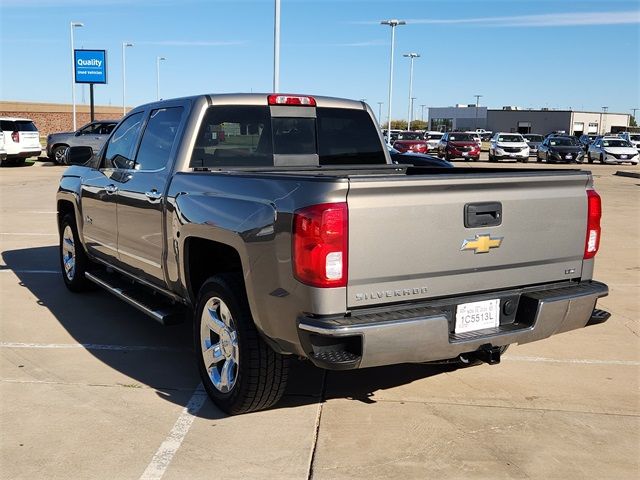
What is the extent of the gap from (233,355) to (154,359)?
4.50 ft

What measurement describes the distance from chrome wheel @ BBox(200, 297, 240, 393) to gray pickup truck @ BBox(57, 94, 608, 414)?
12 mm

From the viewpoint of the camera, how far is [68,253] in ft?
24.9

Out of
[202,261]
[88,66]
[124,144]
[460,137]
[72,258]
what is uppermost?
[88,66]

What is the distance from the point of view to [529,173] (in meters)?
4.23

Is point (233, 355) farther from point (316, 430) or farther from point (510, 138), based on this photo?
point (510, 138)

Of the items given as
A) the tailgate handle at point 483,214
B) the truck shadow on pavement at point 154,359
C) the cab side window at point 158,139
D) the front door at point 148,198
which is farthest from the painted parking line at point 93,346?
the tailgate handle at point 483,214

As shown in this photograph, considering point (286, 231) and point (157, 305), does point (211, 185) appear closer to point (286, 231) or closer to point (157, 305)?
point (286, 231)

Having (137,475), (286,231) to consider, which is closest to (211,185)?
(286,231)

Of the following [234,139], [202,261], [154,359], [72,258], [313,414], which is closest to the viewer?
[313,414]

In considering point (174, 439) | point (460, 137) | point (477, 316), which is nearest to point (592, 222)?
point (477, 316)

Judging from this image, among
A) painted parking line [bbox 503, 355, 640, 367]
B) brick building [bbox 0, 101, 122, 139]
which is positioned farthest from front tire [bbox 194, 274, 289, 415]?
brick building [bbox 0, 101, 122, 139]

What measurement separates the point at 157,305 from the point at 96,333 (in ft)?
3.48

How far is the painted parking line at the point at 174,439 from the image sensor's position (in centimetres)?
362

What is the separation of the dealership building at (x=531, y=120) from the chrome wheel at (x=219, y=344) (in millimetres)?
109058
